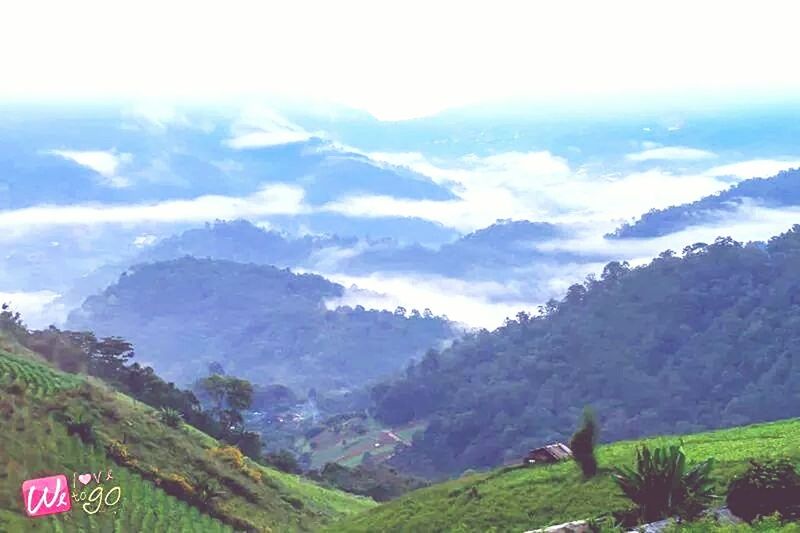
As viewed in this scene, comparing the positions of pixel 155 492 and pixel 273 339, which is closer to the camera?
pixel 155 492

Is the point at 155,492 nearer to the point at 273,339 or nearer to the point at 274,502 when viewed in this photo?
the point at 274,502

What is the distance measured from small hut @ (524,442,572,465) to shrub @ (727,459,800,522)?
919 cm

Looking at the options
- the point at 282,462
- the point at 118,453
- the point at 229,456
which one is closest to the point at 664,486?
the point at 118,453

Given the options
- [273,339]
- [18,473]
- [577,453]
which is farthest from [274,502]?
[273,339]

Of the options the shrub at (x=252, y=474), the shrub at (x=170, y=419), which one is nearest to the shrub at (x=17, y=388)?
the shrub at (x=170, y=419)

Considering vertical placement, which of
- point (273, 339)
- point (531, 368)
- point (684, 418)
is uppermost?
point (273, 339)

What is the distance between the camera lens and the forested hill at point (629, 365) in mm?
87250

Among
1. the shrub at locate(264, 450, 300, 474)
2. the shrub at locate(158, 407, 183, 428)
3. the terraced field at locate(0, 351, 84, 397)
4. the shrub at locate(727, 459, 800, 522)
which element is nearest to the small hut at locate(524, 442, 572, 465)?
the shrub at locate(727, 459, 800, 522)

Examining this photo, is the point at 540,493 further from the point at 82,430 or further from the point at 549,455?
the point at 82,430

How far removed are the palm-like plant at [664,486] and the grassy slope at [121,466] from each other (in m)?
12.3

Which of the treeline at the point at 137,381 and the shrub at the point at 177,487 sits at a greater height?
the treeline at the point at 137,381

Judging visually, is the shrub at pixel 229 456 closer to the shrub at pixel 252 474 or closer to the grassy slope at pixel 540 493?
the shrub at pixel 252 474

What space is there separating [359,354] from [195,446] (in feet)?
479

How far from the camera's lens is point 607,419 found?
295ft
